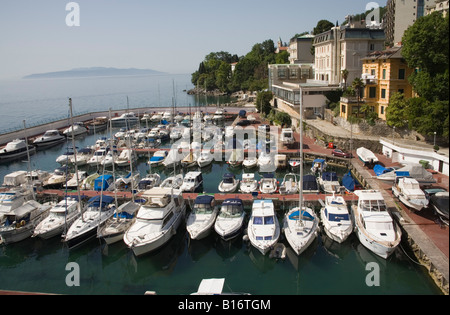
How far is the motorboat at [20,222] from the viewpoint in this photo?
24203 mm

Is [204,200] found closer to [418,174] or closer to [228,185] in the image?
[228,185]

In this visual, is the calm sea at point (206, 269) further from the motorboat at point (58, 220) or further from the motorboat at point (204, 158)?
the motorboat at point (204, 158)

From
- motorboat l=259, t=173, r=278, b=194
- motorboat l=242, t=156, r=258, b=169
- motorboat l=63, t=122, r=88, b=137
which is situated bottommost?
motorboat l=259, t=173, r=278, b=194

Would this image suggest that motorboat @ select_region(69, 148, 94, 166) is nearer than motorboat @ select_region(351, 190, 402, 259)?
No

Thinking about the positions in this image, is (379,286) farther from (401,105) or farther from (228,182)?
(401,105)

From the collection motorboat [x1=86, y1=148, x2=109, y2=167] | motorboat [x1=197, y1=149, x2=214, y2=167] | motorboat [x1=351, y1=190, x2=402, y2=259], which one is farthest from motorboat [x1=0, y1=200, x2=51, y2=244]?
motorboat [x1=351, y1=190, x2=402, y2=259]

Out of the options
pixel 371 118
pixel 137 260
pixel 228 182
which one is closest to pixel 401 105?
pixel 371 118

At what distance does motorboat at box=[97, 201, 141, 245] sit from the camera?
76.0 feet

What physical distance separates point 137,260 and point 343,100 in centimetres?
3493

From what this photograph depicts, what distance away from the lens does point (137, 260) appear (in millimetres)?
21750

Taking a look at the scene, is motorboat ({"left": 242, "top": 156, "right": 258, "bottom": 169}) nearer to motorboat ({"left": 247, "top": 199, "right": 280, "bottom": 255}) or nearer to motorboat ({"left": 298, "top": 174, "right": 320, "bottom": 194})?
motorboat ({"left": 298, "top": 174, "right": 320, "bottom": 194})

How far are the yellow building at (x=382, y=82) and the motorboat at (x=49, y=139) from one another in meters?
46.8

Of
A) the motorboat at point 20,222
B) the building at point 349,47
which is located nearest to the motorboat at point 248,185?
the motorboat at point 20,222

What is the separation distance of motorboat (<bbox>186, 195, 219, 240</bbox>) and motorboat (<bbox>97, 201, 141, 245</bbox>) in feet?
14.1
